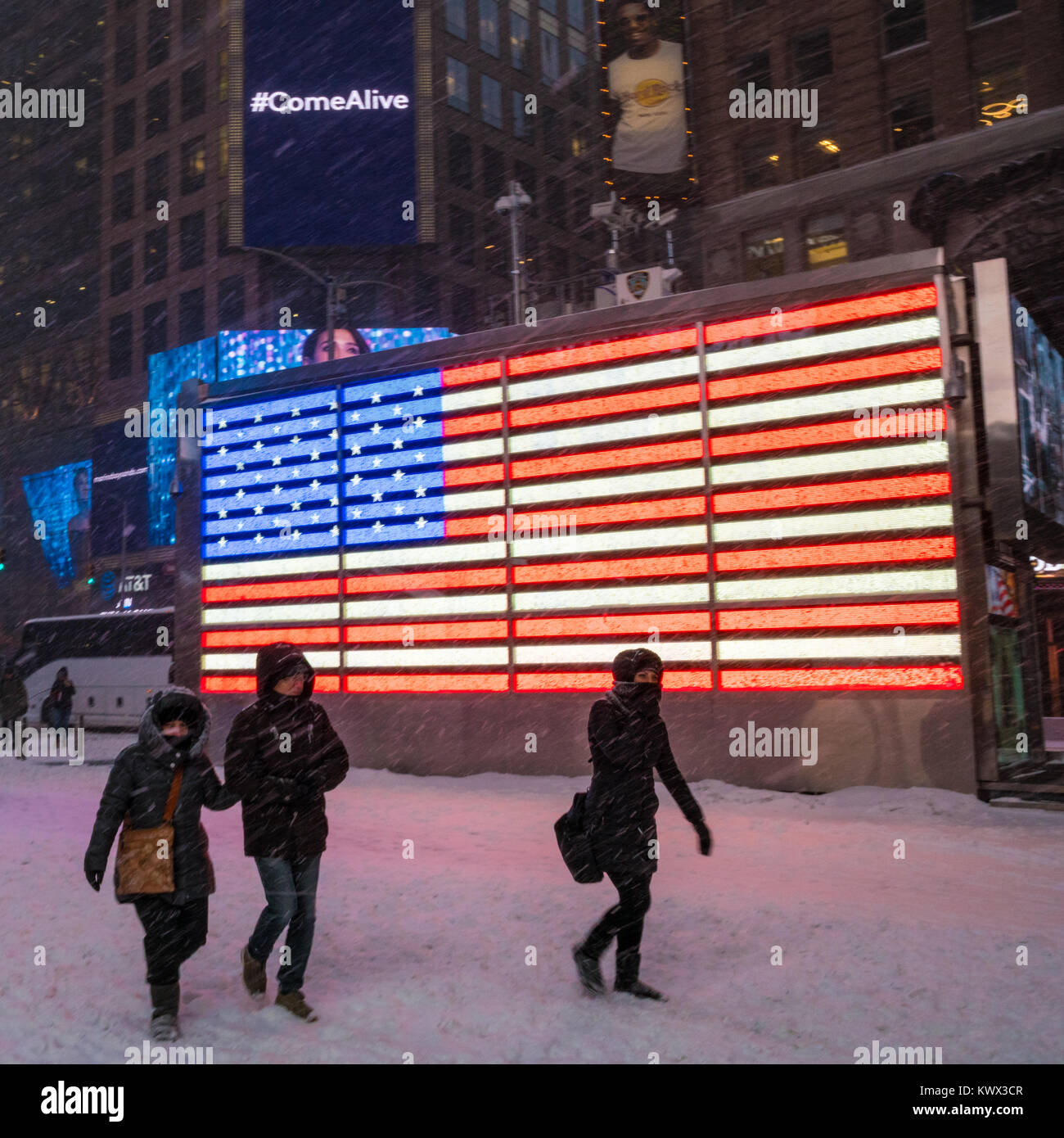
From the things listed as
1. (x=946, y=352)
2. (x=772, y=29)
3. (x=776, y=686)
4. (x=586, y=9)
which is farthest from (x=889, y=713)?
(x=586, y=9)

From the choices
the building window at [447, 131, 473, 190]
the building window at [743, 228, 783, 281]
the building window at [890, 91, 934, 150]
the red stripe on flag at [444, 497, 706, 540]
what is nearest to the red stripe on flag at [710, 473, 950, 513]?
the red stripe on flag at [444, 497, 706, 540]

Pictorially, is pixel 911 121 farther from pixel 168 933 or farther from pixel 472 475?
pixel 168 933

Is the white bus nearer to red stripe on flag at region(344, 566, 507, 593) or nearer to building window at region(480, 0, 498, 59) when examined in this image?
red stripe on flag at region(344, 566, 507, 593)

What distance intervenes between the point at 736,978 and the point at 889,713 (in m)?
7.18

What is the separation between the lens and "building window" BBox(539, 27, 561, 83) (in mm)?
67375

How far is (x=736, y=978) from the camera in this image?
656 cm

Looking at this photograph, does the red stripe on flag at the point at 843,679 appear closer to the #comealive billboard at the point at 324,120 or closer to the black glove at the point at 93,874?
the black glove at the point at 93,874

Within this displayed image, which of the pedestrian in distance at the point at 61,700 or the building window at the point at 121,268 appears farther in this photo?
the building window at the point at 121,268

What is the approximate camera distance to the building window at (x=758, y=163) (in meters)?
33.8

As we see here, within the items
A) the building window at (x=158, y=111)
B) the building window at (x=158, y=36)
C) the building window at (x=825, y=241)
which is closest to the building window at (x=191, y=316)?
the building window at (x=158, y=111)

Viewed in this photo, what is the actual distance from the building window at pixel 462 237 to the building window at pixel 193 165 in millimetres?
13617

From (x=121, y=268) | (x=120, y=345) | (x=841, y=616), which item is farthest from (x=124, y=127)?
(x=841, y=616)

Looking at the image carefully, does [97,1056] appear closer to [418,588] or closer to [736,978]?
[736,978]

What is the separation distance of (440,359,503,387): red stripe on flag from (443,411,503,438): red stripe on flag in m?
0.56
